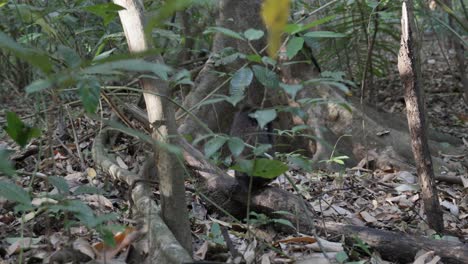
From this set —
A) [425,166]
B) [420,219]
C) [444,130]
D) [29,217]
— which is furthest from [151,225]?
[444,130]

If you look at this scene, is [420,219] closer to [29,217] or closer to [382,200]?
[382,200]

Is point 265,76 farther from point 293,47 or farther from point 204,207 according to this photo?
point 204,207

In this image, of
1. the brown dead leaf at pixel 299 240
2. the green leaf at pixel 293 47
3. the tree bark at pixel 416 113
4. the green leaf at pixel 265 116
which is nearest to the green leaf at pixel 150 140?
the green leaf at pixel 265 116

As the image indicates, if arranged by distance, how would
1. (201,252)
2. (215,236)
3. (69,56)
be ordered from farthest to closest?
(215,236)
(201,252)
(69,56)

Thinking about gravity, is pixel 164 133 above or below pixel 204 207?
above

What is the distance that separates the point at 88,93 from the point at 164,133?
0.70 m

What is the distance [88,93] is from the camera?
1.35m

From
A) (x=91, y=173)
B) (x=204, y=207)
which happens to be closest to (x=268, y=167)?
(x=204, y=207)

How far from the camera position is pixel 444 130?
6.18m

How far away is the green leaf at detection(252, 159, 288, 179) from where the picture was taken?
1.75 meters

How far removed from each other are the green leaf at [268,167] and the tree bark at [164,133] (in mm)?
334

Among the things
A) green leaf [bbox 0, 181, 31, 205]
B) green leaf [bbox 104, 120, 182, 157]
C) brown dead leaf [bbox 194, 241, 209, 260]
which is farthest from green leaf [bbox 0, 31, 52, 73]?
brown dead leaf [bbox 194, 241, 209, 260]

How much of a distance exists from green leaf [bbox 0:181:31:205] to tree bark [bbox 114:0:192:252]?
19.0 inches

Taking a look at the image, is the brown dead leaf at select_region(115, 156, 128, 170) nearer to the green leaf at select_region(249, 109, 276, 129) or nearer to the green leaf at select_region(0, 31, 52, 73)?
the green leaf at select_region(249, 109, 276, 129)
